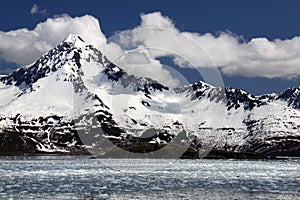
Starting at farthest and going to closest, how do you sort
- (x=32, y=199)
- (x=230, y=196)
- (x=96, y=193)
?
(x=96, y=193)
(x=230, y=196)
(x=32, y=199)

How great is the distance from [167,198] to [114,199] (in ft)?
17.1

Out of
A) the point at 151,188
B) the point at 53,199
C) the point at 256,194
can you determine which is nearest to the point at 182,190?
the point at 151,188

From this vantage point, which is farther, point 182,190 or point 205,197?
point 182,190

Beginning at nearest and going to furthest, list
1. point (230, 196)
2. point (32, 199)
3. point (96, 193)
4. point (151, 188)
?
point (32, 199) → point (230, 196) → point (96, 193) → point (151, 188)

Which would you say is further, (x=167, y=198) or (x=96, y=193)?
(x=96, y=193)

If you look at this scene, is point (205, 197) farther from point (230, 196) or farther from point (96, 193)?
point (96, 193)

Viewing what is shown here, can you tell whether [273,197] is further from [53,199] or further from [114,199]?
[53,199]

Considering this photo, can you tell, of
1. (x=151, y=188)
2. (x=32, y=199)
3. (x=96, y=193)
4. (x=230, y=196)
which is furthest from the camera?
(x=151, y=188)

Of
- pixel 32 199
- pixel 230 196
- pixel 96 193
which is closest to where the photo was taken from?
pixel 32 199

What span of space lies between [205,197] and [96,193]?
12.3m

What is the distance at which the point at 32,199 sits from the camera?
4912 centimetres

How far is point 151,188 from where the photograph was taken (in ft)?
203

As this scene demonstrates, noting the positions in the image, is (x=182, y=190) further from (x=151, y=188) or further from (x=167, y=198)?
(x=167, y=198)

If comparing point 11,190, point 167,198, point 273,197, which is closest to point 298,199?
point 273,197
